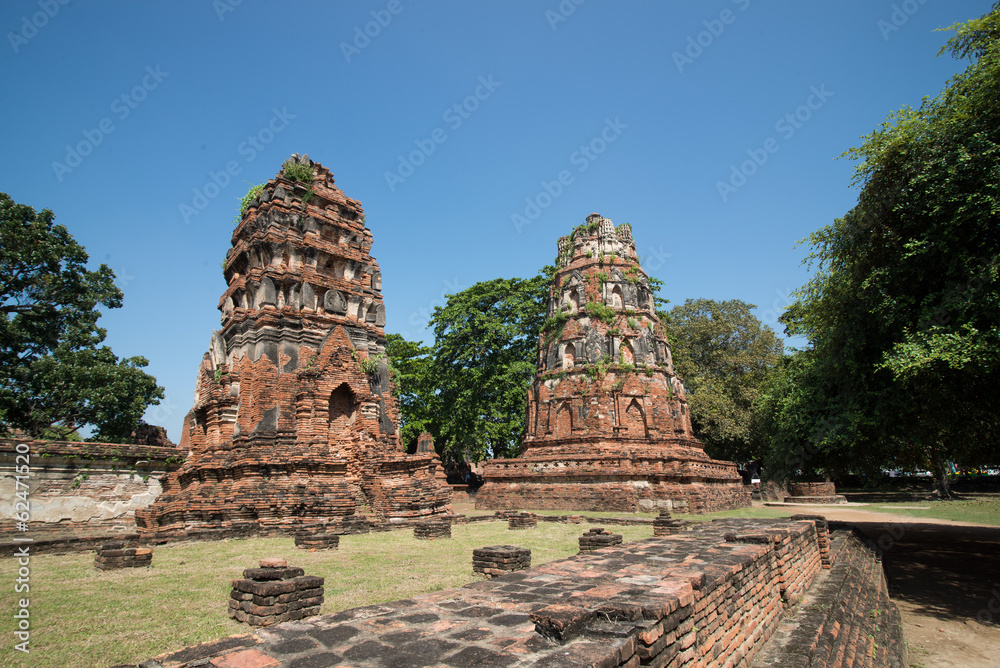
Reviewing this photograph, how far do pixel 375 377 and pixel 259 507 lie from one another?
527cm

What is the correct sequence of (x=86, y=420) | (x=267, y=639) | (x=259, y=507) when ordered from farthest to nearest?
(x=86, y=420) < (x=259, y=507) < (x=267, y=639)

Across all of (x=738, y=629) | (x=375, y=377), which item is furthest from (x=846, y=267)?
(x=375, y=377)

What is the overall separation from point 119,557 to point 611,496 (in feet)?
A: 52.7

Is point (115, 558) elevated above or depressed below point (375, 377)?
below

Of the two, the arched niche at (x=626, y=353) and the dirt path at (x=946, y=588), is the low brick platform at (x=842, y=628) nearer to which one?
the dirt path at (x=946, y=588)

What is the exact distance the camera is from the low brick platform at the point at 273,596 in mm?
5262

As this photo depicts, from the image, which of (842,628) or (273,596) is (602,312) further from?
(273,596)

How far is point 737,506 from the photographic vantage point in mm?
24500

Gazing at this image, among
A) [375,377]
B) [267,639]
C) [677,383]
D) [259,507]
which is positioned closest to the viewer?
[267,639]

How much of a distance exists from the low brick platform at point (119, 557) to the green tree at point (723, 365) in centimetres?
3058

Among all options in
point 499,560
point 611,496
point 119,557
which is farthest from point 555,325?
point 119,557

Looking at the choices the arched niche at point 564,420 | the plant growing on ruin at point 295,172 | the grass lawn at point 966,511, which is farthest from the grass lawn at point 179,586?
the grass lawn at point 966,511

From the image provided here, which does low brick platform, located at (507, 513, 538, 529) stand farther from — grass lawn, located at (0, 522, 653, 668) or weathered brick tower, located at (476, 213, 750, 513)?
weathered brick tower, located at (476, 213, 750, 513)

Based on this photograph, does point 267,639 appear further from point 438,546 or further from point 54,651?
point 438,546
